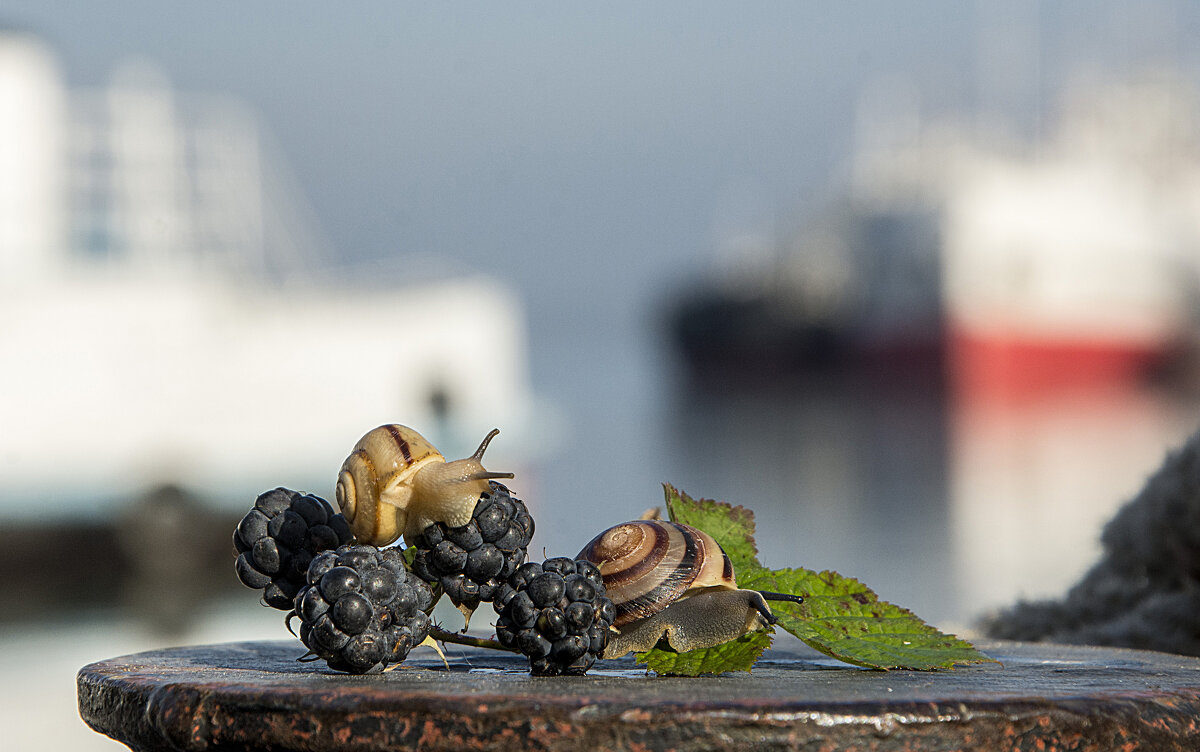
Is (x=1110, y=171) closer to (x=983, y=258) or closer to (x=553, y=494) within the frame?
(x=983, y=258)

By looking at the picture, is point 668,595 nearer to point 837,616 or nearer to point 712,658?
point 712,658

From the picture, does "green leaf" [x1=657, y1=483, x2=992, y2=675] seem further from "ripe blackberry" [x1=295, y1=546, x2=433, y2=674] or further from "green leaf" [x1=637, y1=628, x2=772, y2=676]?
"ripe blackberry" [x1=295, y1=546, x2=433, y2=674]

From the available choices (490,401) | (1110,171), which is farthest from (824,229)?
(490,401)

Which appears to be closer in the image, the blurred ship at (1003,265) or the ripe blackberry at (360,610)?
the ripe blackberry at (360,610)

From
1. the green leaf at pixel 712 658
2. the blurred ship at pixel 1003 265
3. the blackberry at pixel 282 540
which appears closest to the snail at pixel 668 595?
the green leaf at pixel 712 658

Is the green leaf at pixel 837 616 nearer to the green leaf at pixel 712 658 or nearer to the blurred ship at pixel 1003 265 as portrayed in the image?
the green leaf at pixel 712 658

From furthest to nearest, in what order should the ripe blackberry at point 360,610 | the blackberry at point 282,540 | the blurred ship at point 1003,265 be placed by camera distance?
the blurred ship at point 1003,265, the blackberry at point 282,540, the ripe blackberry at point 360,610
